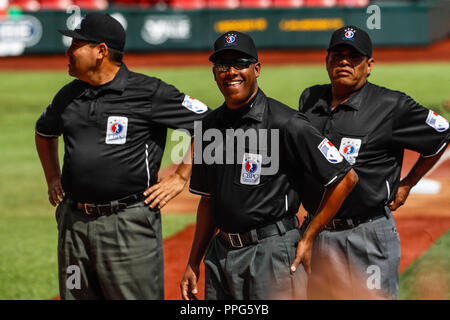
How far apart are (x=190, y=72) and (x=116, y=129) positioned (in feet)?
56.1

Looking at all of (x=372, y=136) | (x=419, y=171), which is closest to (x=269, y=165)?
(x=372, y=136)

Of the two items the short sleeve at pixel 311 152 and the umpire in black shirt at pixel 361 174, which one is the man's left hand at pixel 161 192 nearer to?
the umpire in black shirt at pixel 361 174

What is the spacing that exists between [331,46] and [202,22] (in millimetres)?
19884

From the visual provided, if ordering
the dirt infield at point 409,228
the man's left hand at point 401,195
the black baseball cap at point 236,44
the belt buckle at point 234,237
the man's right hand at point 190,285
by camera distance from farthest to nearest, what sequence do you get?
1. the dirt infield at point 409,228
2. the man's left hand at point 401,195
3. the man's right hand at point 190,285
4. the belt buckle at point 234,237
5. the black baseball cap at point 236,44

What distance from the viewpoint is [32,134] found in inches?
556

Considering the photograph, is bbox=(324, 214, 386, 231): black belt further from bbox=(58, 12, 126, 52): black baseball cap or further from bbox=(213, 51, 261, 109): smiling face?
bbox=(58, 12, 126, 52): black baseball cap

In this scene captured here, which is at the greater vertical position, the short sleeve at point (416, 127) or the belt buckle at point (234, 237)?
the short sleeve at point (416, 127)

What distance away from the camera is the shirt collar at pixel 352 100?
4.28m

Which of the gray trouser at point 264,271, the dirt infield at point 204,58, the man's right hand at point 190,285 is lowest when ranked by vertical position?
the man's right hand at point 190,285

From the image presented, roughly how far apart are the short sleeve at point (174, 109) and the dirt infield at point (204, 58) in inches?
721

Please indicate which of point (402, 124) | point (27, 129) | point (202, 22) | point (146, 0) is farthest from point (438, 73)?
point (402, 124)

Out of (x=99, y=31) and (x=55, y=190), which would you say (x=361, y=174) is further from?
(x=55, y=190)

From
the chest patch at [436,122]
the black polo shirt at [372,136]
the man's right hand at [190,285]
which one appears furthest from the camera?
the chest patch at [436,122]

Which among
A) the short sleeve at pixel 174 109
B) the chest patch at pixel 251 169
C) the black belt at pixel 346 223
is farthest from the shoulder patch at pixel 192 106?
the black belt at pixel 346 223
